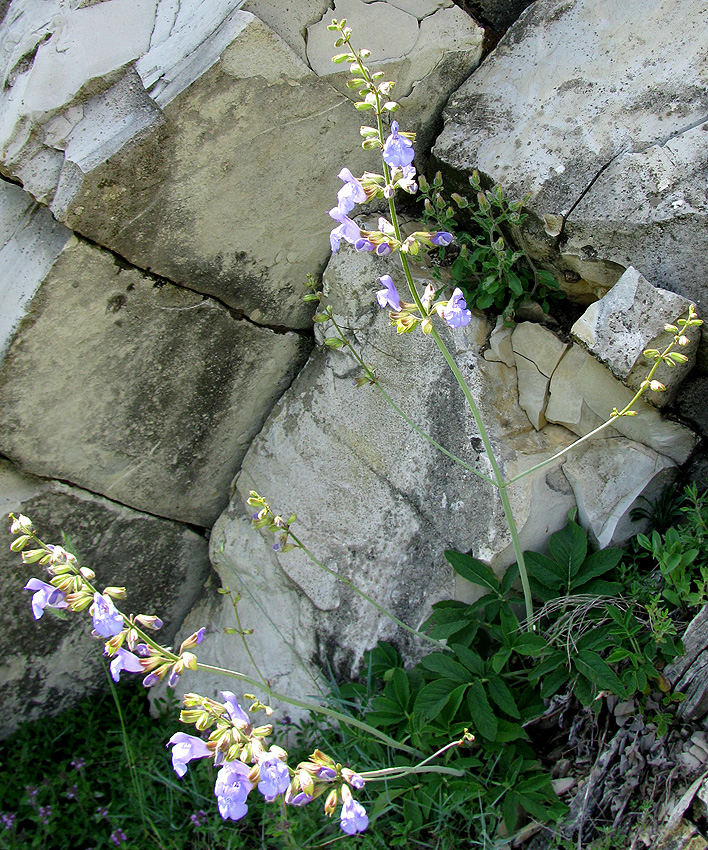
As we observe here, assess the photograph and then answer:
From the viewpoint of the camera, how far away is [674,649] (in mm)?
2072

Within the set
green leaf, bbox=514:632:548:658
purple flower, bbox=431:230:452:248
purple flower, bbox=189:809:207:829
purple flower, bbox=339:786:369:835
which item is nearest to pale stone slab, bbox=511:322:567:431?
Answer: green leaf, bbox=514:632:548:658

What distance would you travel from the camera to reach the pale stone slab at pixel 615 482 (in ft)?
7.98

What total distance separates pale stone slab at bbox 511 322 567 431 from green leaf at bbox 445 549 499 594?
52 cm

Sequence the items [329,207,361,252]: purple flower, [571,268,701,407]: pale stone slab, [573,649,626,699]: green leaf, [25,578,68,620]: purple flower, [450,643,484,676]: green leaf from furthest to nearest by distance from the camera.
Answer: [450,643,484,676]: green leaf → [571,268,701,407]: pale stone slab → [573,649,626,699]: green leaf → [329,207,361,252]: purple flower → [25,578,68,620]: purple flower

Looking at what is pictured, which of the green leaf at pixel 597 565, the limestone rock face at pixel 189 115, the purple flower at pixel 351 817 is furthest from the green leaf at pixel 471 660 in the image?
the limestone rock face at pixel 189 115

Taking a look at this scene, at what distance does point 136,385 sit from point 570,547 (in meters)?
1.65

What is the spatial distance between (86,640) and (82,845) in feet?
2.45

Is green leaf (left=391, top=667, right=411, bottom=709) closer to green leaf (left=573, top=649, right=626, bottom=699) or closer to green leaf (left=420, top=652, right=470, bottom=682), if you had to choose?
green leaf (left=420, top=652, right=470, bottom=682)

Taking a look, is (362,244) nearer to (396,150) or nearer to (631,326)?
(396,150)

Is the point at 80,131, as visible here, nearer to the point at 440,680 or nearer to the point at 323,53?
the point at 323,53

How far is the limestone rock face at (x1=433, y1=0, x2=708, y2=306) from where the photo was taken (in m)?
2.22

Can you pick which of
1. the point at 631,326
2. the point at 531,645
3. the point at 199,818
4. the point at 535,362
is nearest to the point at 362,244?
the point at 631,326

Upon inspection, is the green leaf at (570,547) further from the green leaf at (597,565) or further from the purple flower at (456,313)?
the purple flower at (456,313)

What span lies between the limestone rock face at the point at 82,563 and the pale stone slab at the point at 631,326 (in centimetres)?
185
